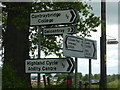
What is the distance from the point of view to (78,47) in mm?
7840

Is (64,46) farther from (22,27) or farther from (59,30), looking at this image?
(22,27)

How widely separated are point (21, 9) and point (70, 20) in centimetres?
614

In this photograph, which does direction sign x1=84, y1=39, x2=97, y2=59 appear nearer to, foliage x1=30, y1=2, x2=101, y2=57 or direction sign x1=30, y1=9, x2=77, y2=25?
direction sign x1=30, y1=9, x2=77, y2=25

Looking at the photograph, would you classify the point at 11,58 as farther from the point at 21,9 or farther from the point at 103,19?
the point at 103,19

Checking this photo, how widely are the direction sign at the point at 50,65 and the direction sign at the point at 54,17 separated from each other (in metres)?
0.92

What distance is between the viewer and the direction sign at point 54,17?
803cm

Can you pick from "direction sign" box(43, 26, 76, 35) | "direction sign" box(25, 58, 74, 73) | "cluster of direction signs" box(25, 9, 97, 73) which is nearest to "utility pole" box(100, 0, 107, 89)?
"cluster of direction signs" box(25, 9, 97, 73)

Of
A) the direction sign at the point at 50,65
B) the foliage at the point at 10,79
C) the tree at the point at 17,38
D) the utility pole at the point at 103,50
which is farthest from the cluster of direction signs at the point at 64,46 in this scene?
the utility pole at the point at 103,50

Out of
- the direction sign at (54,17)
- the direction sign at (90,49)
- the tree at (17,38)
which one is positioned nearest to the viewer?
the direction sign at (54,17)

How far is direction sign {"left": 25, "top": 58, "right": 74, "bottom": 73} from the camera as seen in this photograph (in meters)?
7.48

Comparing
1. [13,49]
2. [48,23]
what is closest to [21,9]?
[13,49]

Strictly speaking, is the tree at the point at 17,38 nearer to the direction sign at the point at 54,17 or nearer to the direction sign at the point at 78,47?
the direction sign at the point at 54,17

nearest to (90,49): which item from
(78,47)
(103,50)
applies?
(78,47)

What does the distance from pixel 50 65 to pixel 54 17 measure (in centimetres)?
116
